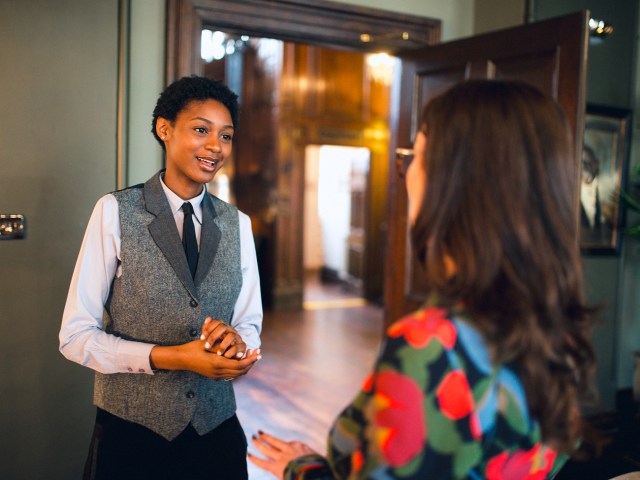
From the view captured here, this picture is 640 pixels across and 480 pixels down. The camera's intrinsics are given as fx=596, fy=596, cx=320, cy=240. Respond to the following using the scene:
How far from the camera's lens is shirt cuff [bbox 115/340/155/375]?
→ 1.38 meters

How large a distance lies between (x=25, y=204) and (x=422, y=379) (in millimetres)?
2149

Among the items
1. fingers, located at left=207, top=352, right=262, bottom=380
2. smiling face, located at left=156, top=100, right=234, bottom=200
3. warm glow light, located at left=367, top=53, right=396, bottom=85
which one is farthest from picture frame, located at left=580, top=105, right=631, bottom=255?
warm glow light, located at left=367, top=53, right=396, bottom=85

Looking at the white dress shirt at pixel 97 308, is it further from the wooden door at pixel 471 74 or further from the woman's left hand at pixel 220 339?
the wooden door at pixel 471 74

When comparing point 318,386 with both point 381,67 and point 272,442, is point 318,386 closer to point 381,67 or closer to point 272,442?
point 272,442

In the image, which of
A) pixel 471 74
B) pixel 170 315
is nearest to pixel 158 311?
pixel 170 315

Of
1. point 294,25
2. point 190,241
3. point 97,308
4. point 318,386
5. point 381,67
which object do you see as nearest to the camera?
point 97,308

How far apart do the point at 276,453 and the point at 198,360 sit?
325 mm

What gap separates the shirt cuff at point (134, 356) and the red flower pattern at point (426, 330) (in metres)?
0.78

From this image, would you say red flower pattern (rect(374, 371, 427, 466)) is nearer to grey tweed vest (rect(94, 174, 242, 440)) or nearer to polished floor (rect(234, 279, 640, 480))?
polished floor (rect(234, 279, 640, 480))

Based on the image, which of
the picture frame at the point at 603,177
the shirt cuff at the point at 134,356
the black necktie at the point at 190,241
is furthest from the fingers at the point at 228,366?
the picture frame at the point at 603,177

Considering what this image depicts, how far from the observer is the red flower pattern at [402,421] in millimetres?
754

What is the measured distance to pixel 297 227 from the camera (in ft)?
26.1

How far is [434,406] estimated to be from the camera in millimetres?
757

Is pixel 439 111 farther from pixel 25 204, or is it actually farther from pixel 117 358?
→ pixel 25 204
